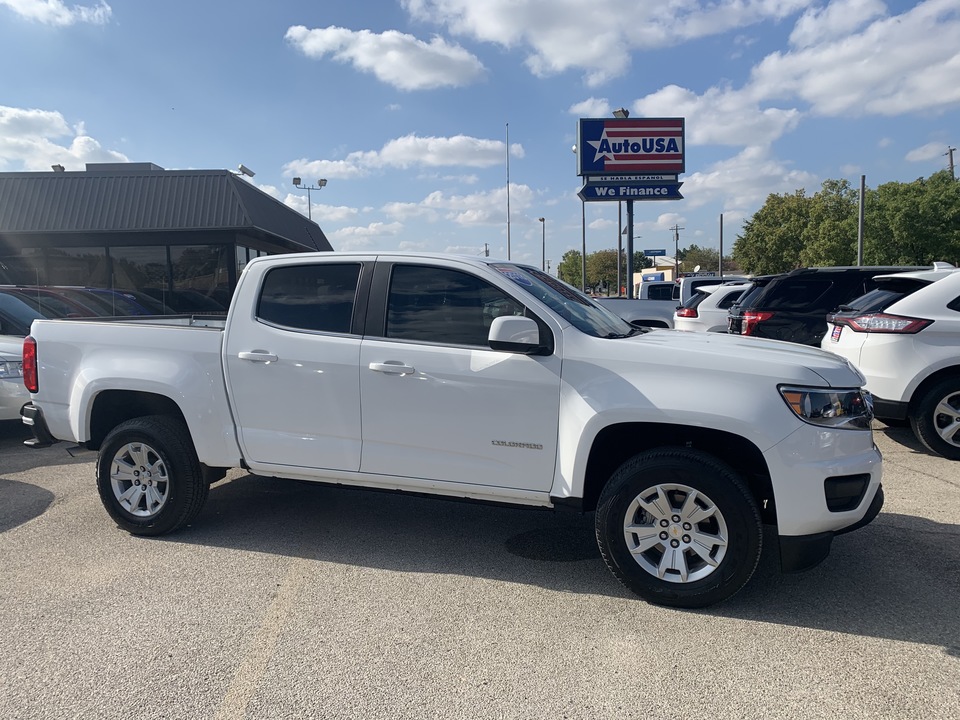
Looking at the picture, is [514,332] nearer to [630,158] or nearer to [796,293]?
[796,293]

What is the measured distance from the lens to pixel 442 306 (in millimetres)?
4047

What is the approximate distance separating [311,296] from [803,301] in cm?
709

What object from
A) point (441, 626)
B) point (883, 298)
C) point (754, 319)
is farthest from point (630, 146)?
point (441, 626)

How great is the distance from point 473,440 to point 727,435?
135cm

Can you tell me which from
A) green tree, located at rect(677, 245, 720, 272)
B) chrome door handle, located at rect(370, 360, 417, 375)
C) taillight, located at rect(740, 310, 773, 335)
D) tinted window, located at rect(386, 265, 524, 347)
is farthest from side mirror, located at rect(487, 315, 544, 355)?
green tree, located at rect(677, 245, 720, 272)

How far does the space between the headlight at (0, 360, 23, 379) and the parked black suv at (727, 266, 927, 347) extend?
27.4ft

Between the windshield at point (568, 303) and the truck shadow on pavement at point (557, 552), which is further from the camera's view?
the windshield at point (568, 303)

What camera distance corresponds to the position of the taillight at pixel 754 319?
29.2 feet

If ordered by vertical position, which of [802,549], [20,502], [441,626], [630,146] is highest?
[630,146]

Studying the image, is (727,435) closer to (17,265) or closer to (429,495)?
(429,495)

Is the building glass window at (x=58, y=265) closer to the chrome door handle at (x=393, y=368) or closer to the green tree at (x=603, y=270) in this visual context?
the chrome door handle at (x=393, y=368)

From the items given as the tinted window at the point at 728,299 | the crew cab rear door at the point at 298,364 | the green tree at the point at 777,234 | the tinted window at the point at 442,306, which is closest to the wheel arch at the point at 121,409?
the crew cab rear door at the point at 298,364

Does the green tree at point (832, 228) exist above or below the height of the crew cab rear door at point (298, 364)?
above

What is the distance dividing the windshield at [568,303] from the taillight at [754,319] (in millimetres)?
4817
